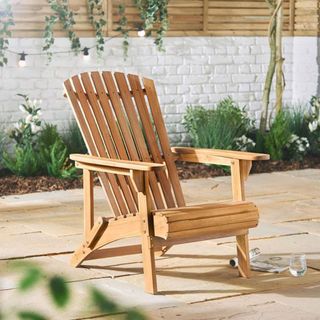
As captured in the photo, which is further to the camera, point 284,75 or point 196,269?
point 284,75

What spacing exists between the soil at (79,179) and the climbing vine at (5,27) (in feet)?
3.14

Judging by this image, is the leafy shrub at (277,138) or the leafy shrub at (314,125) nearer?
the leafy shrub at (277,138)

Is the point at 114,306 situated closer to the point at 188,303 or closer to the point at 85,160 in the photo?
the point at 188,303

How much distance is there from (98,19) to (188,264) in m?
3.86

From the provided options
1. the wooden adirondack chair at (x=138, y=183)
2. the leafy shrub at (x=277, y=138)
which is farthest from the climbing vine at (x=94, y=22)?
the wooden adirondack chair at (x=138, y=183)

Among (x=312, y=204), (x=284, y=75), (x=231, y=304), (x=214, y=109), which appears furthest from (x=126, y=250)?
(x=284, y=75)

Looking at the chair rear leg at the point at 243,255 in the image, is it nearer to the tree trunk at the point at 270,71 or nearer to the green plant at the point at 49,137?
the green plant at the point at 49,137

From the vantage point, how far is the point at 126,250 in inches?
150

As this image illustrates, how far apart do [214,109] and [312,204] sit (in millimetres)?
2329

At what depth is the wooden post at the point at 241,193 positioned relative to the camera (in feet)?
12.3

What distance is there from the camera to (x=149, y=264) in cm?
344

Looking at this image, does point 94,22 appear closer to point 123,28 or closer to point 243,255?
point 123,28

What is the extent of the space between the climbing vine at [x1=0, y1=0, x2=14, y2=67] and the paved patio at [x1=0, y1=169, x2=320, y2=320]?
1370 millimetres

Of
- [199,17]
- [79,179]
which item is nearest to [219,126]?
[199,17]
